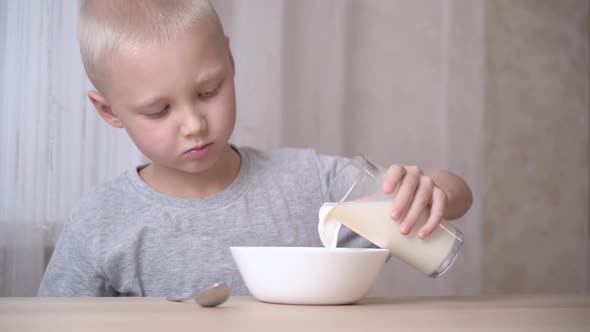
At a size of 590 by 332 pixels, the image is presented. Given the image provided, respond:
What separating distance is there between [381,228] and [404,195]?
0.17 ft

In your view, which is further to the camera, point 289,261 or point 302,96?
point 302,96

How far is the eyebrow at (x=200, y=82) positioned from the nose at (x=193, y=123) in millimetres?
47

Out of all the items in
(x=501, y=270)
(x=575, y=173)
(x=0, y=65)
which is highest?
(x=0, y=65)

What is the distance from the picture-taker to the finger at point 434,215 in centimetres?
92

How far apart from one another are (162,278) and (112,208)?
6.8 inches

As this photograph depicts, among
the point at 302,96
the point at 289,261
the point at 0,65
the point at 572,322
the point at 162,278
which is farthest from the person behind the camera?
the point at 302,96

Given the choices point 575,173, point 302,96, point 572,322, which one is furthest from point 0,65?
point 575,173

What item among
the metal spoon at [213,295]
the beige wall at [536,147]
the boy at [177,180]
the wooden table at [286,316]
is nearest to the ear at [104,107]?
the boy at [177,180]

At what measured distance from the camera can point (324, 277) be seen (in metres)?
0.80

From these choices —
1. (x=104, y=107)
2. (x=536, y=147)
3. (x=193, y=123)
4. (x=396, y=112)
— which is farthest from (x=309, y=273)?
(x=536, y=147)

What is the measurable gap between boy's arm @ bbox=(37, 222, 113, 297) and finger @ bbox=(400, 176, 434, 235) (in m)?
A: 0.61

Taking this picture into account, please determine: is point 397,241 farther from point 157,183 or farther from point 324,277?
point 157,183

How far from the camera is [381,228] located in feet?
3.09

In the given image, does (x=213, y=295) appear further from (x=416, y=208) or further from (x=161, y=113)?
(x=161, y=113)
